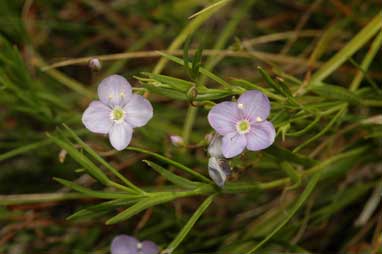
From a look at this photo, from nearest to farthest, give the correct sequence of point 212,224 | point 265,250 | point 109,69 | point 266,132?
point 266,132 → point 265,250 → point 212,224 → point 109,69

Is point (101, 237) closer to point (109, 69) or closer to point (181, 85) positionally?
point (109, 69)

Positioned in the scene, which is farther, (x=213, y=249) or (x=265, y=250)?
(x=213, y=249)

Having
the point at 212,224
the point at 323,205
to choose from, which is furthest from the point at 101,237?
the point at 323,205

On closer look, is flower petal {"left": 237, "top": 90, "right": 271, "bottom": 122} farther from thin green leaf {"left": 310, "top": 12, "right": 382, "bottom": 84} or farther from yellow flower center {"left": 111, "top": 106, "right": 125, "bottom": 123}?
thin green leaf {"left": 310, "top": 12, "right": 382, "bottom": 84}

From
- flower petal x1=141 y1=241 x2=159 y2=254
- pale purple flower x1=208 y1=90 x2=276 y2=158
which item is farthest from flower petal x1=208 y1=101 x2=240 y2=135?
flower petal x1=141 y1=241 x2=159 y2=254

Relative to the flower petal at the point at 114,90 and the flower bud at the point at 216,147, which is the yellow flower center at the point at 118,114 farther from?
the flower bud at the point at 216,147
